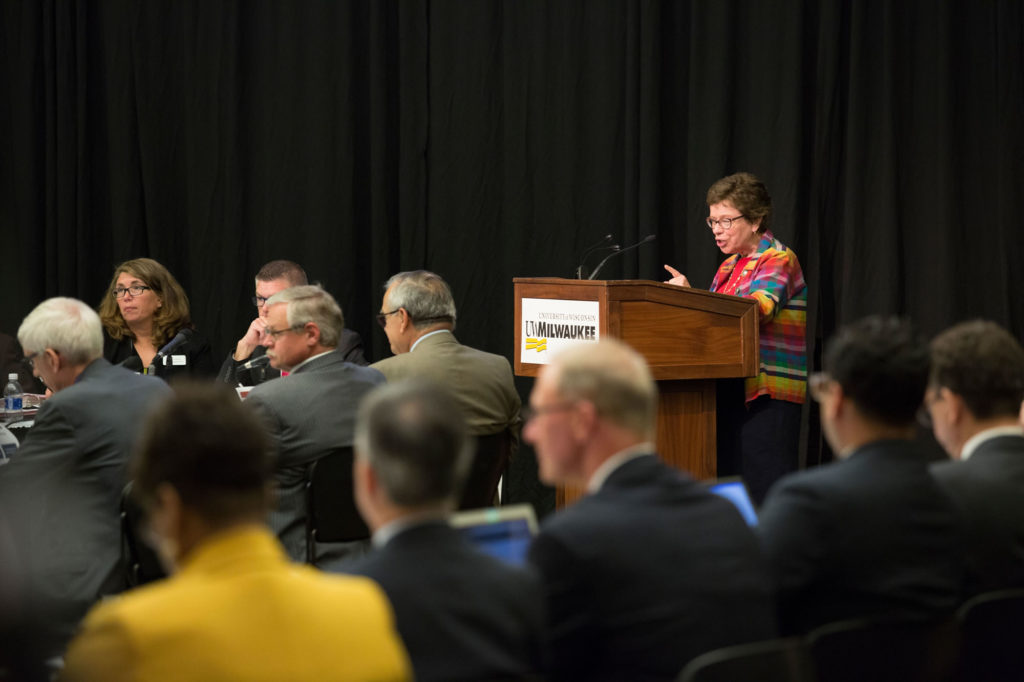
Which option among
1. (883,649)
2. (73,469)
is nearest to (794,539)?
(883,649)

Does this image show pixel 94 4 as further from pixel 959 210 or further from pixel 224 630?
pixel 224 630

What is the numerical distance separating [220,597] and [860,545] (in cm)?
121

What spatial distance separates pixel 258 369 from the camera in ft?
18.3

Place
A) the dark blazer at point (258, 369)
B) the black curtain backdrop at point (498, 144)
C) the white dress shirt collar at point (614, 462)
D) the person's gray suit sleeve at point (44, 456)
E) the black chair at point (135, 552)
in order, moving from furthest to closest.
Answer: the black curtain backdrop at point (498, 144)
the dark blazer at point (258, 369)
the black chair at point (135, 552)
the person's gray suit sleeve at point (44, 456)
the white dress shirt collar at point (614, 462)

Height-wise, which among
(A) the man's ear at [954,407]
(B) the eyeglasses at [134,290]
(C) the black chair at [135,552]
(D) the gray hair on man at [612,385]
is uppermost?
(B) the eyeglasses at [134,290]

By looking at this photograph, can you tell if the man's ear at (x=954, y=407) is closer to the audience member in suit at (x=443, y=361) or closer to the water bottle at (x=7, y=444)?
the audience member in suit at (x=443, y=361)

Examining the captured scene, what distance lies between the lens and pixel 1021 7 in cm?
568

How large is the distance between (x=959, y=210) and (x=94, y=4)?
513 centimetres

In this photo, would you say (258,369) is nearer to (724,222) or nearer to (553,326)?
(553,326)

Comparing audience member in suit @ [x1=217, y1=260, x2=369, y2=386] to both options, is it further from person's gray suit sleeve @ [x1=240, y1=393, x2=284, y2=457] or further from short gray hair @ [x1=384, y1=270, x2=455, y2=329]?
person's gray suit sleeve @ [x1=240, y1=393, x2=284, y2=457]

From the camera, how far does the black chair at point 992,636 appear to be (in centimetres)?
217

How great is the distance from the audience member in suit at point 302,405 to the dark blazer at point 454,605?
6.56 feet

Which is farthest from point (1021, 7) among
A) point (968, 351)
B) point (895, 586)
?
point (895, 586)

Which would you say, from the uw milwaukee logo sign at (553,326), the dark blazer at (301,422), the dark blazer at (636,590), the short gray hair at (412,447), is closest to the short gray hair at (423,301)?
the uw milwaukee logo sign at (553,326)
